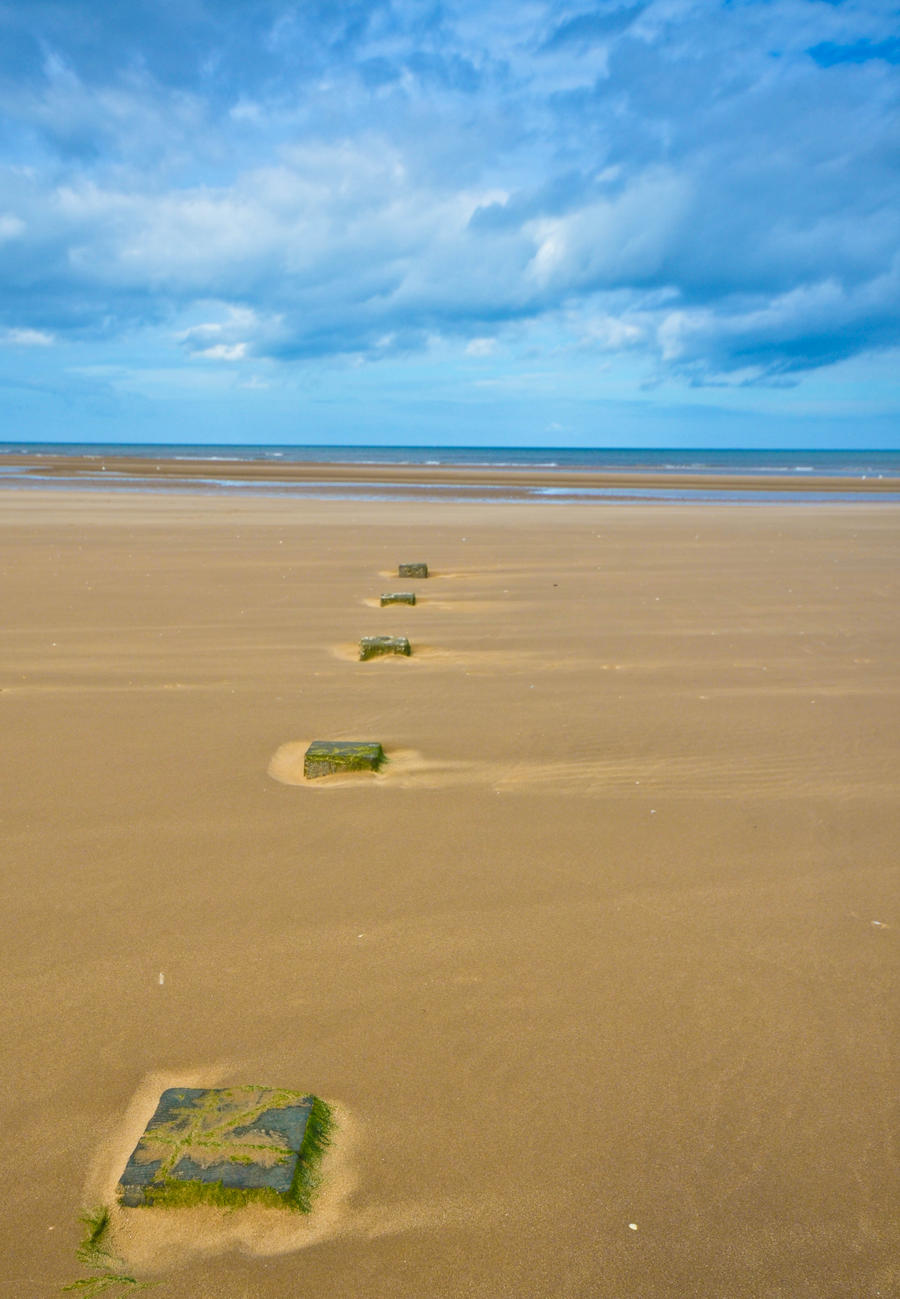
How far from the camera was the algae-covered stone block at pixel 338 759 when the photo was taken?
4461mm

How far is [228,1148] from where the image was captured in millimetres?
2109

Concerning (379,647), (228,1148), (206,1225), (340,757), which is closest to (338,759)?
(340,757)

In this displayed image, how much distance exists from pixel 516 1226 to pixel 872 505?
2827 cm

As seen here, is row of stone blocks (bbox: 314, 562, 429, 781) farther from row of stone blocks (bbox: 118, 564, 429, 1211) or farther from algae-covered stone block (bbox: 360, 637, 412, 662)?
row of stone blocks (bbox: 118, 564, 429, 1211)

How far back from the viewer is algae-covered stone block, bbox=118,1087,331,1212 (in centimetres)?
204

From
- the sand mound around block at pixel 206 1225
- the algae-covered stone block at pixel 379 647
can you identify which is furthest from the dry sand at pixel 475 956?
the algae-covered stone block at pixel 379 647

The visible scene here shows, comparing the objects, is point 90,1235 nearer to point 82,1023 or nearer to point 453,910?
point 82,1023

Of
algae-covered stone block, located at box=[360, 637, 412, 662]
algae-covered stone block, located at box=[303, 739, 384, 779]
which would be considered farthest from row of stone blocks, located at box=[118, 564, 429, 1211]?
algae-covered stone block, located at box=[360, 637, 412, 662]

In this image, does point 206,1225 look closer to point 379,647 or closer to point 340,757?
point 340,757

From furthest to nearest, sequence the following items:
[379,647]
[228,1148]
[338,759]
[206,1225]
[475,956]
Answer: [379,647] → [338,759] → [475,956] → [228,1148] → [206,1225]

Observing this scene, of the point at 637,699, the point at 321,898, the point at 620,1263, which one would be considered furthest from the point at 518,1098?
the point at 637,699

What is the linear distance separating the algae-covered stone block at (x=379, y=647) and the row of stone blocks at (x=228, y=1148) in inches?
177

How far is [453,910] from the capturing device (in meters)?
3.30

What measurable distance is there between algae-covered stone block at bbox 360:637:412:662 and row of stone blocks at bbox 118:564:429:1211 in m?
4.49
